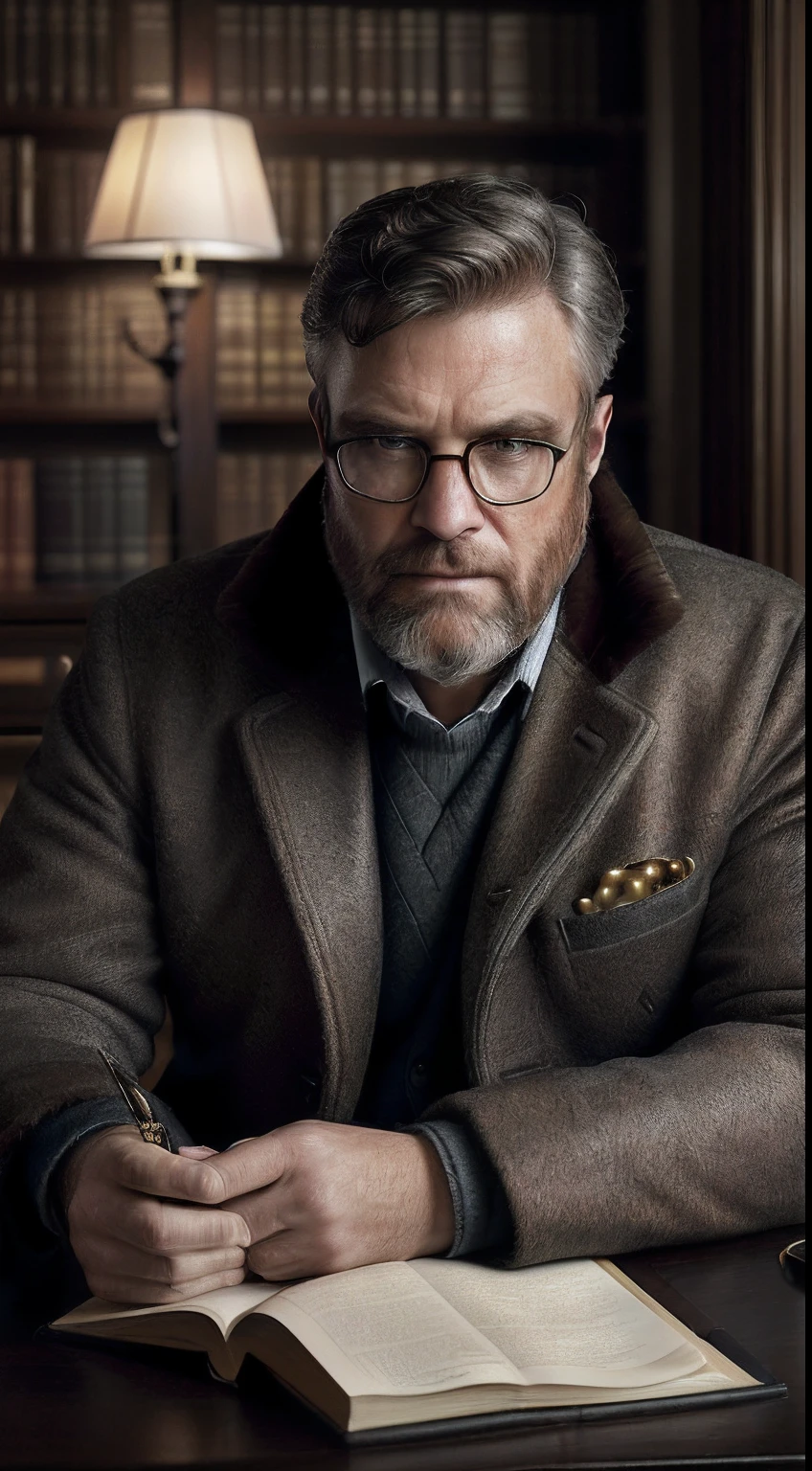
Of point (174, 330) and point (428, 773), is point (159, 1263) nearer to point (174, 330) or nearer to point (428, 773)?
point (428, 773)

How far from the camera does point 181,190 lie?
3.15 m

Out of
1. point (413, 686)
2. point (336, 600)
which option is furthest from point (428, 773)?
point (336, 600)

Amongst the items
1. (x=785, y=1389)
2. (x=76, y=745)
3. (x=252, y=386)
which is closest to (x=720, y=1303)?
(x=785, y=1389)

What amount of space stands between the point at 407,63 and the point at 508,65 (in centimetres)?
24

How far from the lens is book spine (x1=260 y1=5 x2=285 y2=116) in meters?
3.69

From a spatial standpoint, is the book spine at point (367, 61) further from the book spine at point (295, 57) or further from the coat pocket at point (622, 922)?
the coat pocket at point (622, 922)

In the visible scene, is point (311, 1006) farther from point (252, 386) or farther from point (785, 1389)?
point (252, 386)

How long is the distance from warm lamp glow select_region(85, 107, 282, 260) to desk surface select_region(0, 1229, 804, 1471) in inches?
105

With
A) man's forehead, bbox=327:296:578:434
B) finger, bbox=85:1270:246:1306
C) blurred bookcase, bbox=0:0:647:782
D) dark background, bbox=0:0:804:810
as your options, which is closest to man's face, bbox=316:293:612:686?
man's forehead, bbox=327:296:578:434

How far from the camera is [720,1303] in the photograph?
977 millimetres

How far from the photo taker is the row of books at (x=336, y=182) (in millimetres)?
3740

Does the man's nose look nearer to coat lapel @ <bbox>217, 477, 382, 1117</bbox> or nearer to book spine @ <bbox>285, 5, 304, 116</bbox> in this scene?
coat lapel @ <bbox>217, 477, 382, 1117</bbox>

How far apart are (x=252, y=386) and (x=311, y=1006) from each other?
105 inches

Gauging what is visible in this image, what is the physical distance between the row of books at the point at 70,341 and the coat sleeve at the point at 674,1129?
9.35 ft
